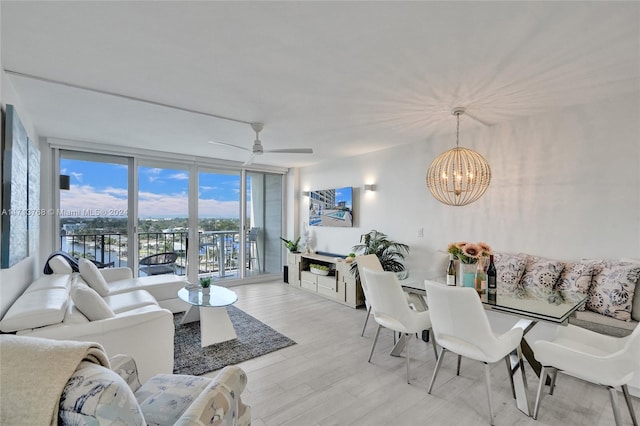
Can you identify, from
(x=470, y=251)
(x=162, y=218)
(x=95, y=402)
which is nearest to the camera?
(x=95, y=402)

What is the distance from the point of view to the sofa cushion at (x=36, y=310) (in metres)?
1.92

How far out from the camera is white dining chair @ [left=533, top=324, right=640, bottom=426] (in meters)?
1.70

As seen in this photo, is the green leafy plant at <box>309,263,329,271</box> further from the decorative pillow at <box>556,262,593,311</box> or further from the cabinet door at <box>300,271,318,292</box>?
the decorative pillow at <box>556,262,593,311</box>

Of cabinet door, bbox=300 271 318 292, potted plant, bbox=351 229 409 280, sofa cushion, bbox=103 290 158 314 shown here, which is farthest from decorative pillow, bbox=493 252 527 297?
sofa cushion, bbox=103 290 158 314

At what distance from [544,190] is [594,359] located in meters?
1.88

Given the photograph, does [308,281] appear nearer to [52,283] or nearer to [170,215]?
[170,215]

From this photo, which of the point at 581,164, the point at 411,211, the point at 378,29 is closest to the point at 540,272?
the point at 581,164

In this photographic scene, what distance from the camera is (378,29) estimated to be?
1723 millimetres

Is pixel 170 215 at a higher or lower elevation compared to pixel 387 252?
higher

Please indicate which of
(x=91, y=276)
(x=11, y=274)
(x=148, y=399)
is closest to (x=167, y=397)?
(x=148, y=399)

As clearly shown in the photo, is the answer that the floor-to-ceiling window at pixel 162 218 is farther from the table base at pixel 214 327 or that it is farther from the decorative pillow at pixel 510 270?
the decorative pillow at pixel 510 270

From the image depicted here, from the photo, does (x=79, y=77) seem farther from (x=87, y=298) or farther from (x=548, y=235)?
(x=548, y=235)

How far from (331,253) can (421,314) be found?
10.3 ft

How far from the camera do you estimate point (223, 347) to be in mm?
3105
